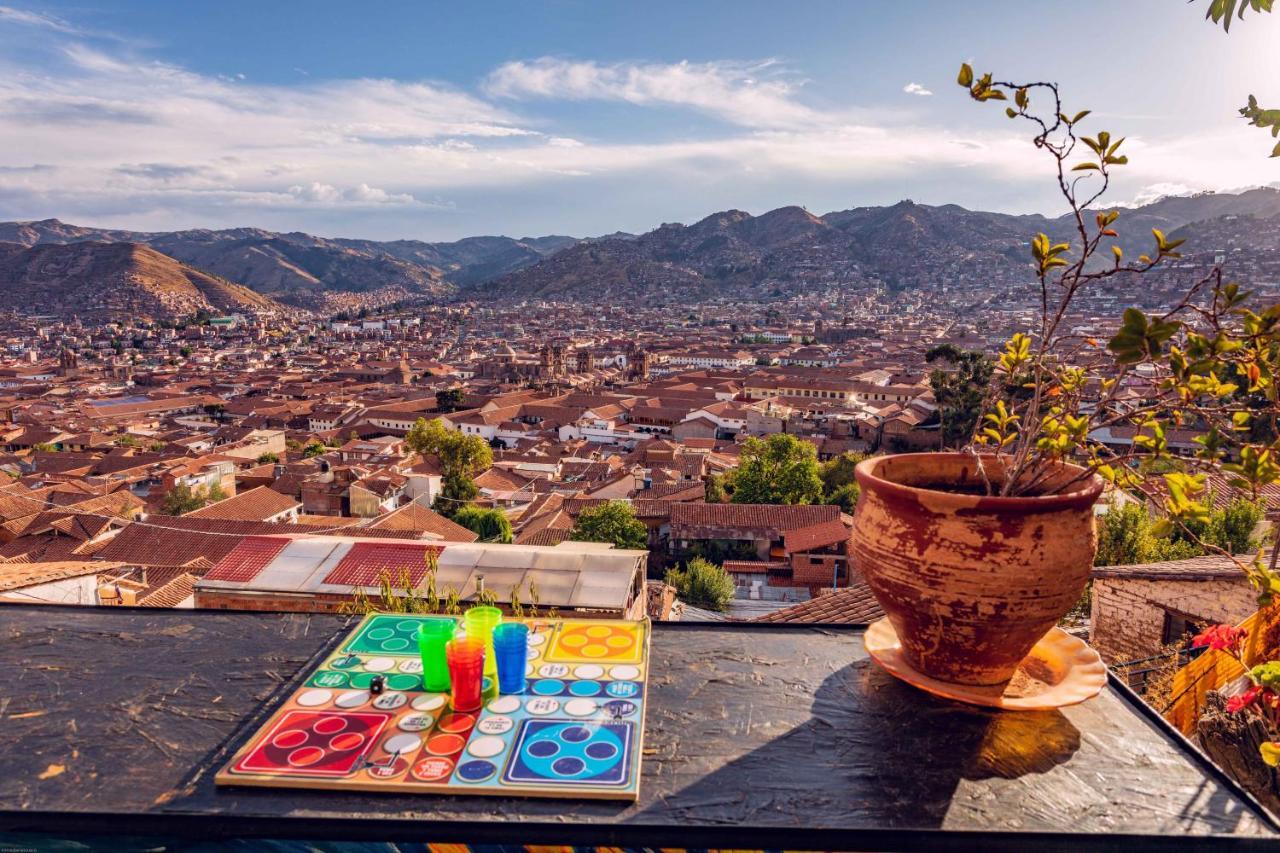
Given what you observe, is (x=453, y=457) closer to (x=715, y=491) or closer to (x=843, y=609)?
(x=715, y=491)

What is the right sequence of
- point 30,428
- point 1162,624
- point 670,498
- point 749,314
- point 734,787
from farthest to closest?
point 749,314
point 30,428
point 670,498
point 1162,624
point 734,787

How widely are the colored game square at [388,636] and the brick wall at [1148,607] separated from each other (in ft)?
18.3

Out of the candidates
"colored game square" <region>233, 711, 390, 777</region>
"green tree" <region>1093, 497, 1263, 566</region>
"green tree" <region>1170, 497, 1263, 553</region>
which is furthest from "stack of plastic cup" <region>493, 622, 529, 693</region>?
"green tree" <region>1170, 497, 1263, 553</region>

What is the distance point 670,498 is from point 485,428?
20.6 metres

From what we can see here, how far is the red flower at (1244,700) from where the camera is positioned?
2.54 m

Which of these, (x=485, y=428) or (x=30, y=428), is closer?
(x=30, y=428)

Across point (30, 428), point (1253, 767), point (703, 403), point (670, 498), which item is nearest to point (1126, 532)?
point (1253, 767)

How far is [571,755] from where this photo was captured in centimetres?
166

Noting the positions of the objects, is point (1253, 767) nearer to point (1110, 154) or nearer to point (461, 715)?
point (1110, 154)

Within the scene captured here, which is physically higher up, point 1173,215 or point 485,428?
point 1173,215

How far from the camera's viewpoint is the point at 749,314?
393 ft

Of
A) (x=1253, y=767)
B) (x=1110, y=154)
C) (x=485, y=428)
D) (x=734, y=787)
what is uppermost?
(x=1110, y=154)

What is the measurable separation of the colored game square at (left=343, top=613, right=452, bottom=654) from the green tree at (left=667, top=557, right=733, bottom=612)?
11852 mm

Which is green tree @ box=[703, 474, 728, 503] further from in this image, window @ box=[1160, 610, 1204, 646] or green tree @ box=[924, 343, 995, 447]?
window @ box=[1160, 610, 1204, 646]
